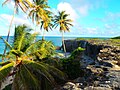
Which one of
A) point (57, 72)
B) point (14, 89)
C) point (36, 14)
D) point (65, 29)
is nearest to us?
point (14, 89)

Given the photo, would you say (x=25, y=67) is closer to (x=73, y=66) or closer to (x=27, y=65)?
(x=27, y=65)

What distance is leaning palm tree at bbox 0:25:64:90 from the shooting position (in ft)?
71.0

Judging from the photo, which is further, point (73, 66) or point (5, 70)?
point (73, 66)

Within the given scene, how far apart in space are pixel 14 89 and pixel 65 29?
4777cm

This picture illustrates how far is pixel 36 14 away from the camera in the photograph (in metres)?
52.5

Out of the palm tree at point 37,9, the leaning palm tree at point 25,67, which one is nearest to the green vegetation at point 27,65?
the leaning palm tree at point 25,67

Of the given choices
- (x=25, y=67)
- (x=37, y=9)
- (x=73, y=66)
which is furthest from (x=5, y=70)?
(x=37, y=9)

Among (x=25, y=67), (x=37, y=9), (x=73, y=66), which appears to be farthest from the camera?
(x=37, y=9)

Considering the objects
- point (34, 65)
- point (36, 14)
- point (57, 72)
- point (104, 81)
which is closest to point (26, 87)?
point (34, 65)

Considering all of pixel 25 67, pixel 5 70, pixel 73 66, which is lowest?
pixel 73 66

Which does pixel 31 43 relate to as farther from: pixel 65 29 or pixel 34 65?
pixel 65 29

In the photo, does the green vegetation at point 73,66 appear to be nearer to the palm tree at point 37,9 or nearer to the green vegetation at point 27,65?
the green vegetation at point 27,65

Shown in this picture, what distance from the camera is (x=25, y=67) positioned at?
2253 cm

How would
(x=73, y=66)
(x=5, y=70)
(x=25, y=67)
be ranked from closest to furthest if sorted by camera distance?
(x=5, y=70)
(x=25, y=67)
(x=73, y=66)
